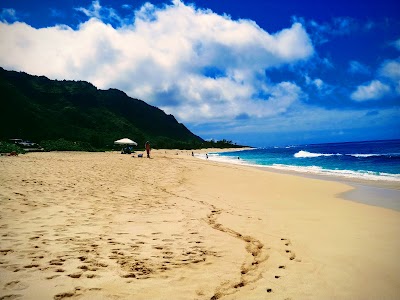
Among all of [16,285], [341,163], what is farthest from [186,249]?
[341,163]

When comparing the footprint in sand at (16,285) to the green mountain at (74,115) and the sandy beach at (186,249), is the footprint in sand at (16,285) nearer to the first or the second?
the sandy beach at (186,249)

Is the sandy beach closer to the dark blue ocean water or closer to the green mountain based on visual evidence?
the dark blue ocean water

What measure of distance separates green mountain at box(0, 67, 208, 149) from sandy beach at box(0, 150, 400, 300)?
148 feet

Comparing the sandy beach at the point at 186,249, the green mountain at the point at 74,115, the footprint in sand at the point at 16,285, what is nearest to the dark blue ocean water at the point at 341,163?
the sandy beach at the point at 186,249

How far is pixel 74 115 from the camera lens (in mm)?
97062

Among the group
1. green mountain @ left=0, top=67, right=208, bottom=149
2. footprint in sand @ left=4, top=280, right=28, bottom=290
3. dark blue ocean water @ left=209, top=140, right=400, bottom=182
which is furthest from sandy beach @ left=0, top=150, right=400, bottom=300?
green mountain @ left=0, top=67, right=208, bottom=149

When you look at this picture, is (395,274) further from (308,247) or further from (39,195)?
(39,195)

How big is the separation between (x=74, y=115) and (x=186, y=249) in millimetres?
105204

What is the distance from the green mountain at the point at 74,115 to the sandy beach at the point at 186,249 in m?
45.0

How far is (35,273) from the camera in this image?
318 centimetres

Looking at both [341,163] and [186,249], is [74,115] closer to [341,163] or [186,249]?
[341,163]

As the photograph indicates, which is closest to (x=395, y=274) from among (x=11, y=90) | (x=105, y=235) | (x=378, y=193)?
(x=105, y=235)

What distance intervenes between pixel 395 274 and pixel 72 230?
5.53 m

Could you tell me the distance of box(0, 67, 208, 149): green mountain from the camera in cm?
6644
